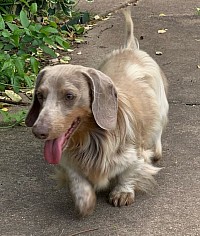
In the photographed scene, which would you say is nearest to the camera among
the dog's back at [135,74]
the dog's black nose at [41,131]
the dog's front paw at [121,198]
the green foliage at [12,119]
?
the dog's black nose at [41,131]

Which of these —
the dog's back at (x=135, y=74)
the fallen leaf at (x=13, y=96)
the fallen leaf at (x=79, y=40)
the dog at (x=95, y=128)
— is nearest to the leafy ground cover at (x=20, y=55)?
the fallen leaf at (x=13, y=96)

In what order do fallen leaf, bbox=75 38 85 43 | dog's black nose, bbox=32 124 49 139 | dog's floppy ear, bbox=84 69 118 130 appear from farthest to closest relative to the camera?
fallen leaf, bbox=75 38 85 43 < dog's floppy ear, bbox=84 69 118 130 < dog's black nose, bbox=32 124 49 139

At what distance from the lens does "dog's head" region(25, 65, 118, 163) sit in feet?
11.9

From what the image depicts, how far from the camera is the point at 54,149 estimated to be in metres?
3.72

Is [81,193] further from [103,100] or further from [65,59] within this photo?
[65,59]

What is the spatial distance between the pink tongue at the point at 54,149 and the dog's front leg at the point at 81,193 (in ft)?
1.10

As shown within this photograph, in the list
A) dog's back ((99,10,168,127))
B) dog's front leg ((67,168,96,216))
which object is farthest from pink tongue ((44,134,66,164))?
dog's back ((99,10,168,127))

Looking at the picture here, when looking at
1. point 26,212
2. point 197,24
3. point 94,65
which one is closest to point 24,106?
point 94,65

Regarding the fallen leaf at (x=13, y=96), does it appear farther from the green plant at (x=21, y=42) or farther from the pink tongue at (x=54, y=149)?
the pink tongue at (x=54, y=149)

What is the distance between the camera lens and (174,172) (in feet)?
15.0

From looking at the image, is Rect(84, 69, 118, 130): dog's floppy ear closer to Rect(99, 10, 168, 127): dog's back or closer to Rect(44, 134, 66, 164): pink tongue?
Rect(44, 134, 66, 164): pink tongue

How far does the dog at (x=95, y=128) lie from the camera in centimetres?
372

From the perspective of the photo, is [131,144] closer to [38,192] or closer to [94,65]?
[38,192]

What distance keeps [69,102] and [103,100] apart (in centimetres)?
22
